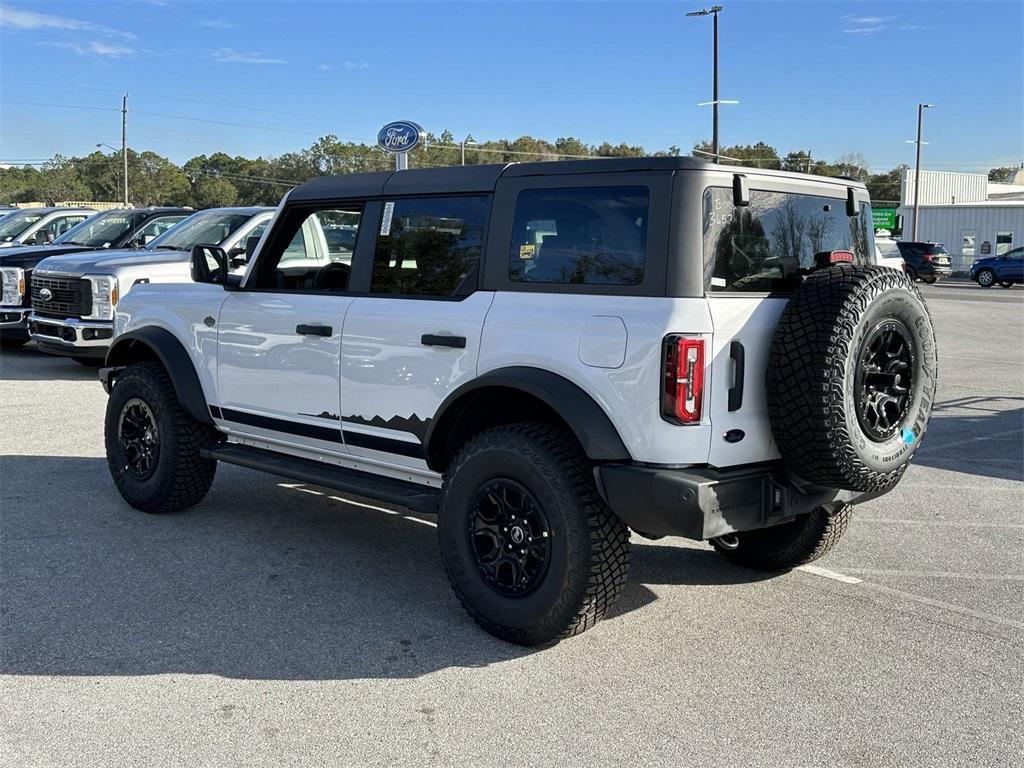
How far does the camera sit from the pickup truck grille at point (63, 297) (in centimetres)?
1155

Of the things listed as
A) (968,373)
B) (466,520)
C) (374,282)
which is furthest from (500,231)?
(968,373)

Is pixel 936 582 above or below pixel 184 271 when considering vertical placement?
below

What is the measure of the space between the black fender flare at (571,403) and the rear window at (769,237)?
0.67m

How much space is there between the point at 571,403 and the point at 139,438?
11.1 feet

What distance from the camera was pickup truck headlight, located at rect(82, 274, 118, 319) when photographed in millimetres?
11344

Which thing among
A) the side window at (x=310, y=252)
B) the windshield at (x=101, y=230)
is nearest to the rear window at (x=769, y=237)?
the side window at (x=310, y=252)

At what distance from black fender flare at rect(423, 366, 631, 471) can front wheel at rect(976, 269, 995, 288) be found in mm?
39965

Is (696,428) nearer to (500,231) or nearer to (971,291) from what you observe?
(500,231)


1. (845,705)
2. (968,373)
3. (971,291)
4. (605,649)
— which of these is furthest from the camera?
(971,291)

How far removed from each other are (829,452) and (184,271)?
924 cm

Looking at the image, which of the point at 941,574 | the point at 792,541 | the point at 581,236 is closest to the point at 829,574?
the point at 792,541

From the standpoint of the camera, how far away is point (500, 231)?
4.64 m

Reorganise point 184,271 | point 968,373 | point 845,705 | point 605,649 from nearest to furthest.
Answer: point 845,705, point 605,649, point 184,271, point 968,373

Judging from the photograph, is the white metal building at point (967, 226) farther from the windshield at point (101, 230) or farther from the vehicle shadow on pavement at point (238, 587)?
the vehicle shadow on pavement at point (238, 587)
